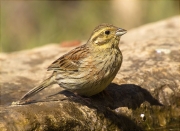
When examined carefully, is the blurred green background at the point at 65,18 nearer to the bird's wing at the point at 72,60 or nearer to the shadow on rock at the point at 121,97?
the bird's wing at the point at 72,60

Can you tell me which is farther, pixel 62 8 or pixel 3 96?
pixel 62 8

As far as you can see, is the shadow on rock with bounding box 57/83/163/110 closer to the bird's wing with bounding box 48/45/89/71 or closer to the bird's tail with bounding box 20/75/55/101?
the bird's tail with bounding box 20/75/55/101

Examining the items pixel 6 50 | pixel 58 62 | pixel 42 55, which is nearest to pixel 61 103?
pixel 58 62

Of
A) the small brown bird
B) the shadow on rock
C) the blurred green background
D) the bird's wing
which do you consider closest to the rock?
the shadow on rock

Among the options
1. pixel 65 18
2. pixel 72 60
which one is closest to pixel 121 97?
pixel 72 60

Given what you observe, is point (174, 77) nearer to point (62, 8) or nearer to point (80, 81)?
point (80, 81)
